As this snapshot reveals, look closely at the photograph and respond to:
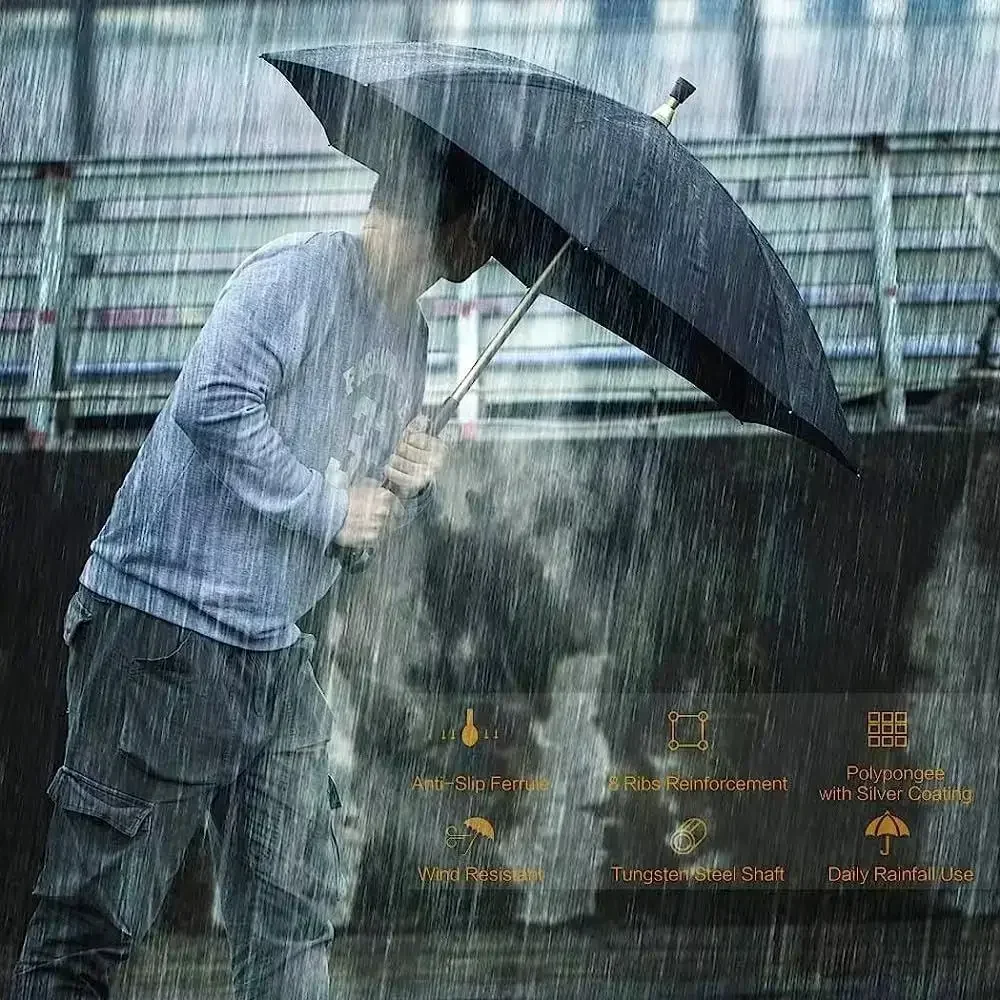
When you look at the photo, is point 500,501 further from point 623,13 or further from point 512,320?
point 623,13

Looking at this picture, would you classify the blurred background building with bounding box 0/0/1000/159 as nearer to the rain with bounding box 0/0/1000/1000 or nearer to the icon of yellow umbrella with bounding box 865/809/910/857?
the rain with bounding box 0/0/1000/1000

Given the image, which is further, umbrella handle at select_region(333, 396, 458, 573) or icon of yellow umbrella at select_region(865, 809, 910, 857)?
A: icon of yellow umbrella at select_region(865, 809, 910, 857)

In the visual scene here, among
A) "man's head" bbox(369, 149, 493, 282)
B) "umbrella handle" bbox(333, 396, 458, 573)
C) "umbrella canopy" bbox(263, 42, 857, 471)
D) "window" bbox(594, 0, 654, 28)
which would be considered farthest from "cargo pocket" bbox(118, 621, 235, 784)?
"window" bbox(594, 0, 654, 28)

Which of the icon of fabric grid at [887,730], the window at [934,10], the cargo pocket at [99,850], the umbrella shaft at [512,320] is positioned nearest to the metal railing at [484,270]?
the window at [934,10]

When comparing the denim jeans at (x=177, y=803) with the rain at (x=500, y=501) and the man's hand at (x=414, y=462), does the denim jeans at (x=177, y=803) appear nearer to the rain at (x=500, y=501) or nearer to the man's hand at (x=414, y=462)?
the rain at (x=500, y=501)

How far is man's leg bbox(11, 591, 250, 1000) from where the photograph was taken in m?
2.21

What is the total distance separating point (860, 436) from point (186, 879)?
2402 millimetres

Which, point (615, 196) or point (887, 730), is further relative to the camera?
point (887, 730)

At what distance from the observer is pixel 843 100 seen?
5.18 metres

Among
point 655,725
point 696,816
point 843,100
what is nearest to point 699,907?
point 696,816

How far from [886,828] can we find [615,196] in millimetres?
2478

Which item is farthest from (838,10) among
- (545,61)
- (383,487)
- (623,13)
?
(383,487)

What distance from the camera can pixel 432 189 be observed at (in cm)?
239

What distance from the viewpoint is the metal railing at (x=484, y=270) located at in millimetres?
4605
